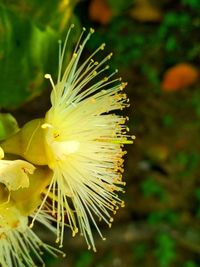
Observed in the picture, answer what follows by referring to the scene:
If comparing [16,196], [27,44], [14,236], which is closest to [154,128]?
[27,44]

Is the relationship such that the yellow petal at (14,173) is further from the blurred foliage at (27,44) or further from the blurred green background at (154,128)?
the blurred green background at (154,128)

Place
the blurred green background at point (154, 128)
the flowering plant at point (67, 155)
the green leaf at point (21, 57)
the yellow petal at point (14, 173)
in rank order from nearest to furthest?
the yellow petal at point (14, 173), the flowering plant at point (67, 155), the green leaf at point (21, 57), the blurred green background at point (154, 128)

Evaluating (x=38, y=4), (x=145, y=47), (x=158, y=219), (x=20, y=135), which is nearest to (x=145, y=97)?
(x=145, y=47)

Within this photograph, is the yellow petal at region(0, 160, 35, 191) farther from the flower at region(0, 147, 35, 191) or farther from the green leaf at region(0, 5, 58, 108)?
the green leaf at region(0, 5, 58, 108)

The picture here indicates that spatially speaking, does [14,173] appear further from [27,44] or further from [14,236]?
[27,44]

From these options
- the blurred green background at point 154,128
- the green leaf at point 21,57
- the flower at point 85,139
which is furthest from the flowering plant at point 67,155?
the blurred green background at point 154,128

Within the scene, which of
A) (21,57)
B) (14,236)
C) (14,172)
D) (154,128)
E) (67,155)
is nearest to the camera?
(14,172)
